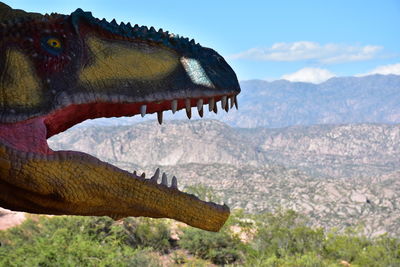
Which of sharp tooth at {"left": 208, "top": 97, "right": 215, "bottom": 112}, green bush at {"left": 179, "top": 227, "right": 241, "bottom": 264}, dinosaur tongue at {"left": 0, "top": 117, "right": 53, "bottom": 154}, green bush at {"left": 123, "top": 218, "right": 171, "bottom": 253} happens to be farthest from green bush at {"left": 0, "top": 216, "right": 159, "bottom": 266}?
sharp tooth at {"left": 208, "top": 97, "right": 215, "bottom": 112}

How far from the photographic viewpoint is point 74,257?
34.0 feet

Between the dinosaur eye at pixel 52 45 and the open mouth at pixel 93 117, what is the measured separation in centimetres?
32

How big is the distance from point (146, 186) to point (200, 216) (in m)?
0.37

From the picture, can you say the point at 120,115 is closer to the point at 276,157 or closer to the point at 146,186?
the point at 146,186

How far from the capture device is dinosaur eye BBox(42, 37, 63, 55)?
2.98 metres

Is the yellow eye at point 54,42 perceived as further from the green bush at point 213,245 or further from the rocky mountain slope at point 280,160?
the rocky mountain slope at point 280,160

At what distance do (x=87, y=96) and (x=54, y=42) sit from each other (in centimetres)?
38

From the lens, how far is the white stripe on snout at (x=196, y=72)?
→ 3125 mm

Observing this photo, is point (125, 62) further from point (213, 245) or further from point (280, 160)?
point (280, 160)

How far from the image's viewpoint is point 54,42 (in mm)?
3018

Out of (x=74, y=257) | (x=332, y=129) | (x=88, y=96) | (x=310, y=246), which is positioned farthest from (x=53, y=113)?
(x=332, y=129)

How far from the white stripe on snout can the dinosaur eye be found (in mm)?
711

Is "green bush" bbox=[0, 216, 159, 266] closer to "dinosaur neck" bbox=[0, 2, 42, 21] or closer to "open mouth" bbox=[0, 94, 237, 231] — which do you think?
"open mouth" bbox=[0, 94, 237, 231]

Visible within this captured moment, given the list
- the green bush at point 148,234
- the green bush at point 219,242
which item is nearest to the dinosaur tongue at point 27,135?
the green bush at point 219,242
